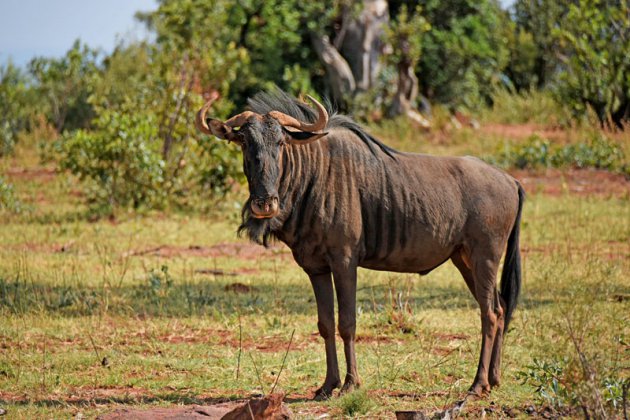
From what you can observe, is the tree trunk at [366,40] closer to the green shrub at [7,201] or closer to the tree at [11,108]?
the tree at [11,108]

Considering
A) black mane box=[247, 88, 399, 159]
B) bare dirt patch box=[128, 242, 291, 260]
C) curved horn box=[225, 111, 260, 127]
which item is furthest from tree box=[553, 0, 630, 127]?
curved horn box=[225, 111, 260, 127]

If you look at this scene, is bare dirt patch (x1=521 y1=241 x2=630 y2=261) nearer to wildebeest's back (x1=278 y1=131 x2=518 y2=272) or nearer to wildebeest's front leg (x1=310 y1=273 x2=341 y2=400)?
wildebeest's back (x1=278 y1=131 x2=518 y2=272)

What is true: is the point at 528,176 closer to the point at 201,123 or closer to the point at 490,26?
the point at 490,26

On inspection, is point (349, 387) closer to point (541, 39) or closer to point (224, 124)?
point (224, 124)

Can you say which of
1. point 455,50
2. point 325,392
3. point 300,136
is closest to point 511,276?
point 325,392

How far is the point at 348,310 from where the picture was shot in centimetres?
620

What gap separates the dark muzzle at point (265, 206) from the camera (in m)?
5.75

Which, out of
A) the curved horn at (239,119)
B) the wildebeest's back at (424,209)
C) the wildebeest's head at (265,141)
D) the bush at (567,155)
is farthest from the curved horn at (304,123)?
the bush at (567,155)

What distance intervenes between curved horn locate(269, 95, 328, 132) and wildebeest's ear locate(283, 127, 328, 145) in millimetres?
45

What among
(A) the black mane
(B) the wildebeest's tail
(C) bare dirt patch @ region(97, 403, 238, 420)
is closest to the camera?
(C) bare dirt patch @ region(97, 403, 238, 420)

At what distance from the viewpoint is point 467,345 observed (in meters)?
7.38

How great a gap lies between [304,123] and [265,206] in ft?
2.35

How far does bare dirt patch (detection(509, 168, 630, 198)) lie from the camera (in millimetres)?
15211

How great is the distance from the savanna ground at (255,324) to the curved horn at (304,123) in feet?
5.36
